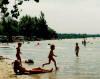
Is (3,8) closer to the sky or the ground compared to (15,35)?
closer to the sky

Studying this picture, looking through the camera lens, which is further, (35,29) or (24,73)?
(35,29)

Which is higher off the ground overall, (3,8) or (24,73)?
(3,8)

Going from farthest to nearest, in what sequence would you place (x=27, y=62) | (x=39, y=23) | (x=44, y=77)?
(x=39, y=23), (x=27, y=62), (x=44, y=77)

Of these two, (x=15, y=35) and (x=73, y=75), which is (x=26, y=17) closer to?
(x=15, y=35)

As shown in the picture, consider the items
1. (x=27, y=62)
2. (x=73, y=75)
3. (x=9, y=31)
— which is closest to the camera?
(x=73, y=75)

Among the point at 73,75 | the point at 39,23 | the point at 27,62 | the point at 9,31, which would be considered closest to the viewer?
the point at 73,75

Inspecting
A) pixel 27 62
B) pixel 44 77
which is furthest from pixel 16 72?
pixel 27 62

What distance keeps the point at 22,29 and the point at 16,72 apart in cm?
16780

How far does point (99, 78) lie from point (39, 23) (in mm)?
163405

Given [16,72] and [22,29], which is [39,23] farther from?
[16,72]

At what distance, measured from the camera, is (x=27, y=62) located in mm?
34094

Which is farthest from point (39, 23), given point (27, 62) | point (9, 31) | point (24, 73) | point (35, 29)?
point (24, 73)

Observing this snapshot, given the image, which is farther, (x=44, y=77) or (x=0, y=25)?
(x=0, y=25)

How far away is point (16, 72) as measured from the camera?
23.1 metres
